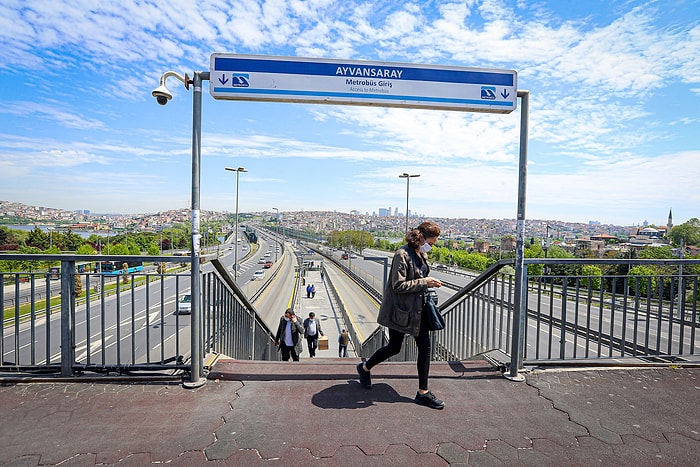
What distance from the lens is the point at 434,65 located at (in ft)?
12.5

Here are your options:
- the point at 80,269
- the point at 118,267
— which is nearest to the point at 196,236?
the point at 118,267

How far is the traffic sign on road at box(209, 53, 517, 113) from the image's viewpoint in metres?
3.66

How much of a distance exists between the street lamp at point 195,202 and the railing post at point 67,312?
1229 millimetres

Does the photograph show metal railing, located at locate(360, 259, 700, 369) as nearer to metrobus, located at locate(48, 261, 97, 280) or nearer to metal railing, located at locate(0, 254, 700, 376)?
metal railing, located at locate(0, 254, 700, 376)

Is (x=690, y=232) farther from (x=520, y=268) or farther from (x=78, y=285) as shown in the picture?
(x=78, y=285)

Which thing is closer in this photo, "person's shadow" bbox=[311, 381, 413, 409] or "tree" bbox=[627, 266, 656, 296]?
"person's shadow" bbox=[311, 381, 413, 409]

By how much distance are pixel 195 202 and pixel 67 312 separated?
175cm

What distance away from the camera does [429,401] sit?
3.31 metres

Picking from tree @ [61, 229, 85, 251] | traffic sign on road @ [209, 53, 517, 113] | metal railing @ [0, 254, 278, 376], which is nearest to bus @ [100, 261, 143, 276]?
metal railing @ [0, 254, 278, 376]

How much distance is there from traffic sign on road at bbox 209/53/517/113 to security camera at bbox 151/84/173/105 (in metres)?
0.42

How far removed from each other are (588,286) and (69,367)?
19.0 feet

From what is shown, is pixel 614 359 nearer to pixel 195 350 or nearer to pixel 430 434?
pixel 430 434

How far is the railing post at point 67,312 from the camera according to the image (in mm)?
3682

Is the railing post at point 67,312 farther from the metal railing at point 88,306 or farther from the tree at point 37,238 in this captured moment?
the tree at point 37,238
